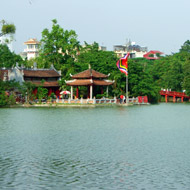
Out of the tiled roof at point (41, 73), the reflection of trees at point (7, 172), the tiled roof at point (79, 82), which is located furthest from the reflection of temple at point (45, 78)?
the reflection of trees at point (7, 172)

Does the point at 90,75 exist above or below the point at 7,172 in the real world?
above

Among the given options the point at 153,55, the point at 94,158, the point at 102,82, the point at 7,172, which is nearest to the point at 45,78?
the point at 102,82

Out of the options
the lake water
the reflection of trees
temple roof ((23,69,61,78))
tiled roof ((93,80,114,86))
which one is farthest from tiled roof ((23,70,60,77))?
the reflection of trees

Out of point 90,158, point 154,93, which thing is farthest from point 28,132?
point 154,93

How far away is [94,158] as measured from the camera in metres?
18.2

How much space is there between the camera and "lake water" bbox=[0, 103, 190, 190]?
14.1m

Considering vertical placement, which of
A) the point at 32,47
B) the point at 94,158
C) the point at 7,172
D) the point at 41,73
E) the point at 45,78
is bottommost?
the point at 7,172

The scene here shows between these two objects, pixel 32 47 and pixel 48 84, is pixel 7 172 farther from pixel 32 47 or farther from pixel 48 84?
pixel 32 47

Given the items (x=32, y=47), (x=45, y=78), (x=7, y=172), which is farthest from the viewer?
(x=32, y=47)

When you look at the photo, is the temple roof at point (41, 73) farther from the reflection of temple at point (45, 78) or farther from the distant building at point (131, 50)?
the distant building at point (131, 50)

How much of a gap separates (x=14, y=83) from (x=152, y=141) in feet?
114

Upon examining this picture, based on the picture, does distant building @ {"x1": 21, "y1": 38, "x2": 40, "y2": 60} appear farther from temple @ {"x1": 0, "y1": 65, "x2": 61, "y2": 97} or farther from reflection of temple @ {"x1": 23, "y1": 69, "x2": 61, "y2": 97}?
reflection of temple @ {"x1": 23, "y1": 69, "x2": 61, "y2": 97}

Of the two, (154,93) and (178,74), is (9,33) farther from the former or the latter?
(178,74)

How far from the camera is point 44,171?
15680mm
